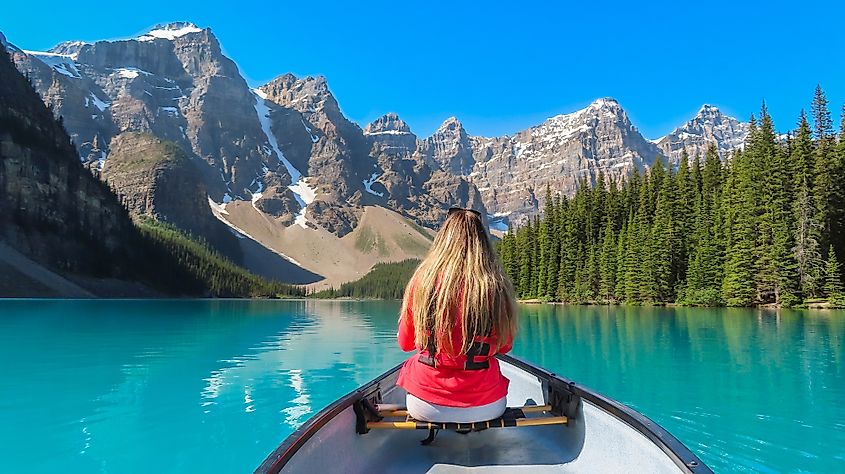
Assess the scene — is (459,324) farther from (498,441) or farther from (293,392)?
(293,392)

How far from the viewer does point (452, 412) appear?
16.3ft

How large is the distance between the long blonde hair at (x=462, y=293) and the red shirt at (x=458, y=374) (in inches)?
3.5

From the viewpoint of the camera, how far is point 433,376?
498cm

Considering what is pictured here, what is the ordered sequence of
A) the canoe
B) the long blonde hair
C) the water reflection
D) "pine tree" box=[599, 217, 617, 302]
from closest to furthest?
the canoe → the long blonde hair → the water reflection → "pine tree" box=[599, 217, 617, 302]

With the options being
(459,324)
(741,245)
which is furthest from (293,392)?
(741,245)

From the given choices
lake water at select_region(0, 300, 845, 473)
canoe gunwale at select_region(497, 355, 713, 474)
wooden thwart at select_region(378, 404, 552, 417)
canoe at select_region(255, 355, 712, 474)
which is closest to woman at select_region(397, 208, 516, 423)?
canoe at select_region(255, 355, 712, 474)

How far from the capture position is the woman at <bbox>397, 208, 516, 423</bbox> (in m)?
4.74

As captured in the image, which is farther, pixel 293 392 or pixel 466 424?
pixel 293 392

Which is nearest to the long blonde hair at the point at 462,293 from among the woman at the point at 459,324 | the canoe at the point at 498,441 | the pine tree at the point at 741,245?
the woman at the point at 459,324

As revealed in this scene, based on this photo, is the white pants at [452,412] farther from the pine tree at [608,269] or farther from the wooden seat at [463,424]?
the pine tree at [608,269]

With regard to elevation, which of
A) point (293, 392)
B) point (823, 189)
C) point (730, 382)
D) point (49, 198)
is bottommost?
point (293, 392)

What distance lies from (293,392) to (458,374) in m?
10.9

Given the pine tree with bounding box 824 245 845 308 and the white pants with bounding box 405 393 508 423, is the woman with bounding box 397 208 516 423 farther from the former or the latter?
the pine tree with bounding box 824 245 845 308

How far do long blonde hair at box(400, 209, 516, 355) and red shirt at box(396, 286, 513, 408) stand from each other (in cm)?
9
